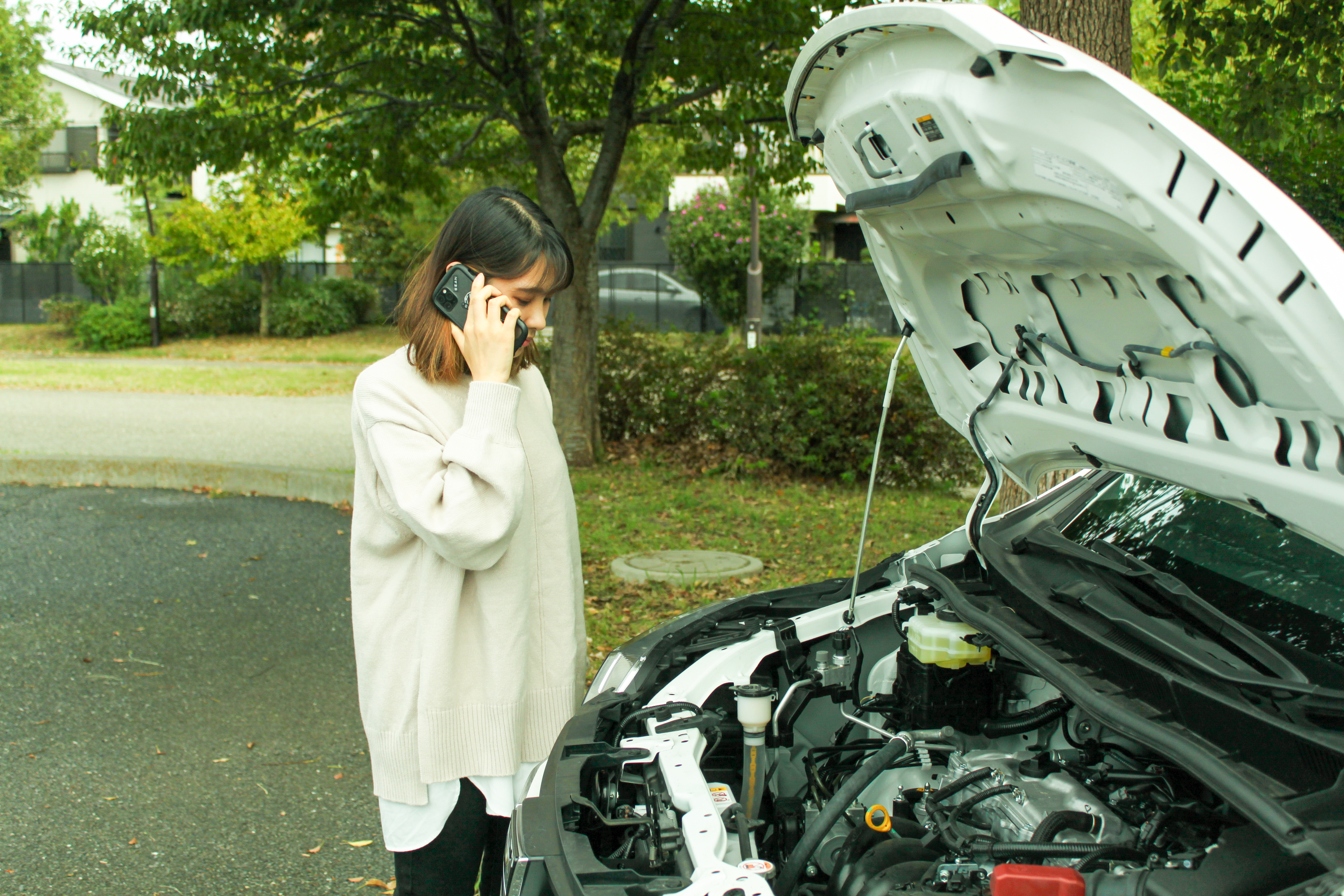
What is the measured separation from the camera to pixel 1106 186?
4.88 ft

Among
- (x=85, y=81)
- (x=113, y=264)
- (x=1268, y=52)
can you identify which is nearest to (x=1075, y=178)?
(x=1268, y=52)

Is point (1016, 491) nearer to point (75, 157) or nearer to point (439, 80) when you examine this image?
point (439, 80)

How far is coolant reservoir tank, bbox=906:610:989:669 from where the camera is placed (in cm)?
230

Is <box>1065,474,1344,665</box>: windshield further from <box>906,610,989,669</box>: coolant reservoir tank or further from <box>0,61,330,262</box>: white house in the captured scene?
<box>0,61,330,262</box>: white house

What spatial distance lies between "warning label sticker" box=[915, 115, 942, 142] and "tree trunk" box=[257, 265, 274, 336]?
80.4 ft

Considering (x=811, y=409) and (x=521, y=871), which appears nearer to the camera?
(x=521, y=871)

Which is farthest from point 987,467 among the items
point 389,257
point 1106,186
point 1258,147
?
point 389,257

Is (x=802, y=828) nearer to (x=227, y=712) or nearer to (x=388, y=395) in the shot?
(x=388, y=395)

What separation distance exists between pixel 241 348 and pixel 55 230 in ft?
40.0

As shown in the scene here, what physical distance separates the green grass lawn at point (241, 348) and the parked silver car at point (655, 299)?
551 cm

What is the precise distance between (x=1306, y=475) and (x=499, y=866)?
1679mm

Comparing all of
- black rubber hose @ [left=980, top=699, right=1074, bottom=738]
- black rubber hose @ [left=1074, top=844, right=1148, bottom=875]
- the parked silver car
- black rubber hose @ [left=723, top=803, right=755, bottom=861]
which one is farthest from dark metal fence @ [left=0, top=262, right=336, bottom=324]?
black rubber hose @ [left=1074, top=844, right=1148, bottom=875]

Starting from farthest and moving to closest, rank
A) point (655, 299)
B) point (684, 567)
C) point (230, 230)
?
1. point (655, 299)
2. point (230, 230)
3. point (684, 567)

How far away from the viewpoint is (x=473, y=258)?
206cm
